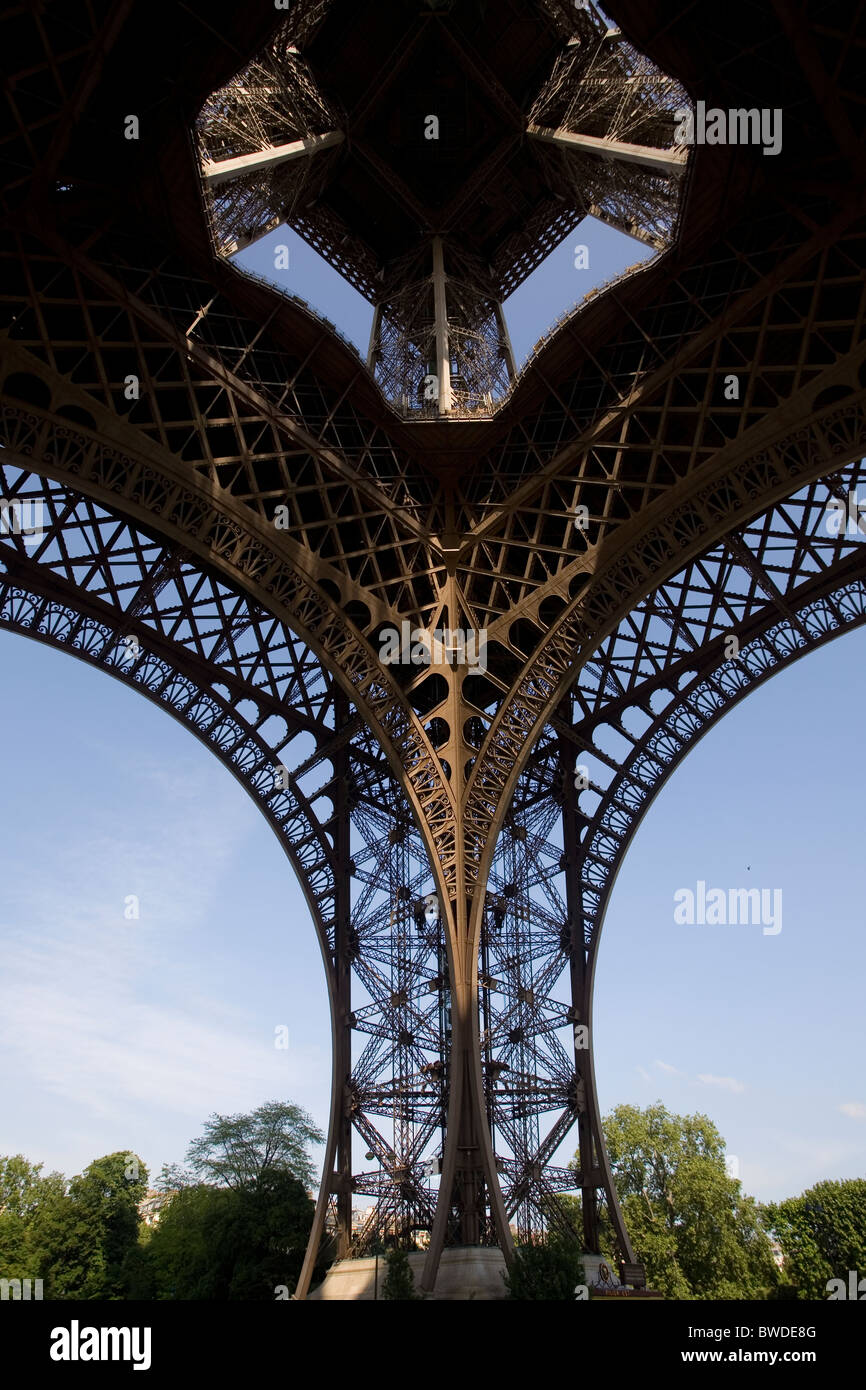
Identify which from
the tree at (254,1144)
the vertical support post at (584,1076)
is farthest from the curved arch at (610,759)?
the tree at (254,1144)

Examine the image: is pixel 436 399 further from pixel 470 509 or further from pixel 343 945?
pixel 343 945

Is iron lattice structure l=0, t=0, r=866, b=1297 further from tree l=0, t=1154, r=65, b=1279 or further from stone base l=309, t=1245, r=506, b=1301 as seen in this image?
tree l=0, t=1154, r=65, b=1279

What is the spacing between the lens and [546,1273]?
58.9 ft

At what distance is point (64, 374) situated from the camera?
19156 millimetres

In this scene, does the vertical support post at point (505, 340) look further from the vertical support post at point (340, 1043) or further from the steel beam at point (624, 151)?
the vertical support post at point (340, 1043)

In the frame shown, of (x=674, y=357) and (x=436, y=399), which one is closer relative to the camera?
(x=674, y=357)

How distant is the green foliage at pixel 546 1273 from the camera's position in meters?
17.6

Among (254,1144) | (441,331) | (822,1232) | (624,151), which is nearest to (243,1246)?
(254,1144)

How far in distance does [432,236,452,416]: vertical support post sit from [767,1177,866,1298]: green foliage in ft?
106

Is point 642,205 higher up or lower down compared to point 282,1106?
higher up

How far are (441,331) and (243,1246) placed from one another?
87.2 ft

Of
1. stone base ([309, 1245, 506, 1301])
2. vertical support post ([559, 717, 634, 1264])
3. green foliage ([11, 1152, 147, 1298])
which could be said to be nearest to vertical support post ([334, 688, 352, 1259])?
stone base ([309, 1245, 506, 1301])
